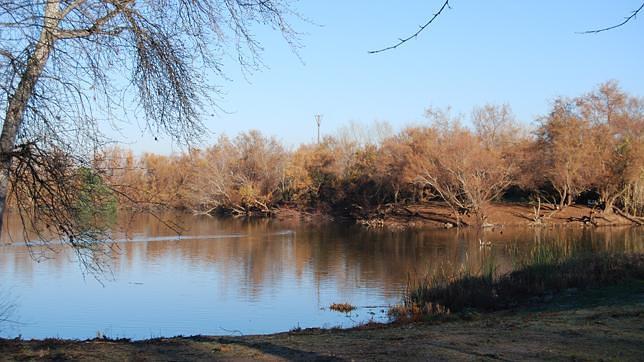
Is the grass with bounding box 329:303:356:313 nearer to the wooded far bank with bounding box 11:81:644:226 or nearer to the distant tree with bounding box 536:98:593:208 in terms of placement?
the wooded far bank with bounding box 11:81:644:226

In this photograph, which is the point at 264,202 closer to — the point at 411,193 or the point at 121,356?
the point at 411,193

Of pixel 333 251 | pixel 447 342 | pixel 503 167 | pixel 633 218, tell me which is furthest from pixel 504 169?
pixel 447 342

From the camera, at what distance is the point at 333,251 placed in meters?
26.5

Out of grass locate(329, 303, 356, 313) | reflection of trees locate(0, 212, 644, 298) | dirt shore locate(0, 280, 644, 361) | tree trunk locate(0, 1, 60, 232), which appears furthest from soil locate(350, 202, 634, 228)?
tree trunk locate(0, 1, 60, 232)

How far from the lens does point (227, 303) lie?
1573cm

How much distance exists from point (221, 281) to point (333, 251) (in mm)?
8236

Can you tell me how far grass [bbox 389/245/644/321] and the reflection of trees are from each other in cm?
232

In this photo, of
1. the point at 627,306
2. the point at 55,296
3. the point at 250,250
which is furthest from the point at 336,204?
the point at 627,306

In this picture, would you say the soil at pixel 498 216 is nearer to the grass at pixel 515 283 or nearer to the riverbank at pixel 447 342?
the grass at pixel 515 283

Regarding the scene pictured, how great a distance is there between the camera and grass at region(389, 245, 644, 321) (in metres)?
12.2

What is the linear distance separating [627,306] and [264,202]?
45695 mm

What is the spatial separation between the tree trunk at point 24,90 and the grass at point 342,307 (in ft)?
33.2

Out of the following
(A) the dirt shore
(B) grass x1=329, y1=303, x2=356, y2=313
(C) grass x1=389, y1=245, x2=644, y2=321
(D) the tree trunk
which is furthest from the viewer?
(B) grass x1=329, y1=303, x2=356, y2=313

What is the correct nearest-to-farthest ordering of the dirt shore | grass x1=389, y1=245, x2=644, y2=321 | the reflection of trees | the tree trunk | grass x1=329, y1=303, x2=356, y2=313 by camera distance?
1. the tree trunk
2. the dirt shore
3. grass x1=389, y1=245, x2=644, y2=321
4. grass x1=329, y1=303, x2=356, y2=313
5. the reflection of trees
